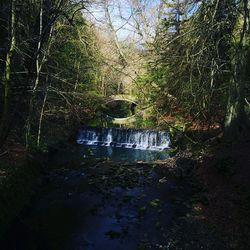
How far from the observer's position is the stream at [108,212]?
267 inches

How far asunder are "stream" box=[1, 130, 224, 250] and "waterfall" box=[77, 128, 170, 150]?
5467 millimetres

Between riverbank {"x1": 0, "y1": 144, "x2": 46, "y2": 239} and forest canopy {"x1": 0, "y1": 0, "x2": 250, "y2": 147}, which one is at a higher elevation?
forest canopy {"x1": 0, "y1": 0, "x2": 250, "y2": 147}

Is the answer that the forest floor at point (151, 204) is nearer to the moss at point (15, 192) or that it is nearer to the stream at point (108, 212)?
the stream at point (108, 212)

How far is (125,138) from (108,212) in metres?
10.9

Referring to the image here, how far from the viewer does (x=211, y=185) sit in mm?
9453

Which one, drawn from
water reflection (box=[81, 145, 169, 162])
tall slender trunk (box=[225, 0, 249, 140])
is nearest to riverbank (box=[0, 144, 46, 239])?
water reflection (box=[81, 145, 169, 162])

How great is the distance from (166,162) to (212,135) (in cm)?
263

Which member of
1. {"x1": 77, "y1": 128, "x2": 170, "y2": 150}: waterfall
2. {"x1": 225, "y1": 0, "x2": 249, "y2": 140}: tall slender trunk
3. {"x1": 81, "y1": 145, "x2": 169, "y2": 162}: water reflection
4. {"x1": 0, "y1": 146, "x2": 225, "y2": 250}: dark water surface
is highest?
A: {"x1": 225, "y1": 0, "x2": 249, "y2": 140}: tall slender trunk

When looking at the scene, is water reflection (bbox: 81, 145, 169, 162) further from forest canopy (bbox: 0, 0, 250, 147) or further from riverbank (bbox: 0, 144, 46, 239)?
riverbank (bbox: 0, 144, 46, 239)

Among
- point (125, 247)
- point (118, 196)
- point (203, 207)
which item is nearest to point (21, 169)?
point (118, 196)

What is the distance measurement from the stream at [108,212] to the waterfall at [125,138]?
215 inches

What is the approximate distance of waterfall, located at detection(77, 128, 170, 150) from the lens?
18297 millimetres

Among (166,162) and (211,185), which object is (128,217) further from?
(166,162)

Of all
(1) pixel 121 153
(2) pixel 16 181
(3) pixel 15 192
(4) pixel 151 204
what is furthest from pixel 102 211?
(1) pixel 121 153
